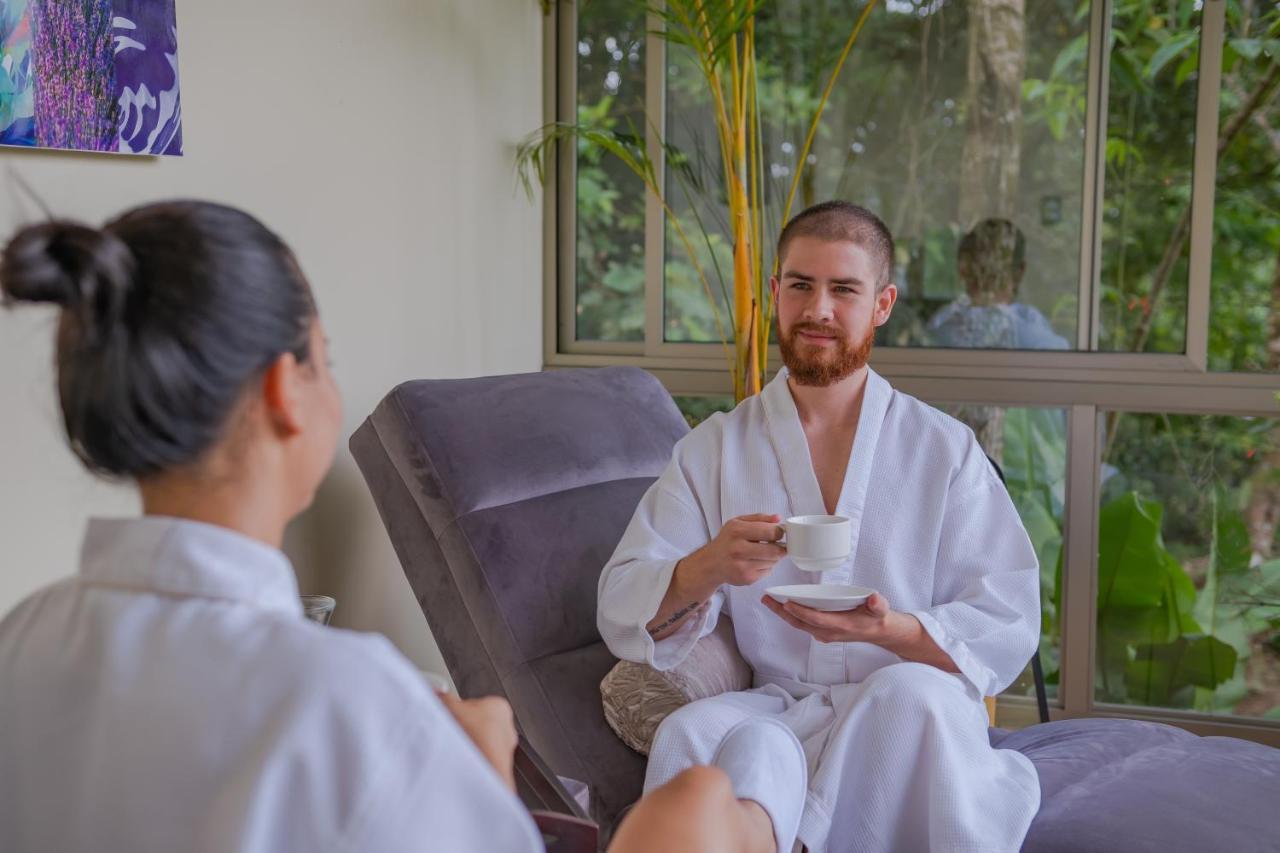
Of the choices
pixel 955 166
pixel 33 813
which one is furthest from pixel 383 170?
pixel 33 813

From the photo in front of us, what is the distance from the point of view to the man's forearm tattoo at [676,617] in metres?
2.01

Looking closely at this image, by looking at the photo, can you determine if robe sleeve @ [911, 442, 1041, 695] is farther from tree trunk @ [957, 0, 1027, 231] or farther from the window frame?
tree trunk @ [957, 0, 1027, 231]

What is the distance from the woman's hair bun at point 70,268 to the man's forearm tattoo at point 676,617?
131 cm

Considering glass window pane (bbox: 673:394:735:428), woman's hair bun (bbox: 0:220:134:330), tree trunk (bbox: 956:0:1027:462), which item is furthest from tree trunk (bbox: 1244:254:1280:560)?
woman's hair bun (bbox: 0:220:134:330)

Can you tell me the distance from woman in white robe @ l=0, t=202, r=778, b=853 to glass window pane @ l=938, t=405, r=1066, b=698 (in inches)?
109

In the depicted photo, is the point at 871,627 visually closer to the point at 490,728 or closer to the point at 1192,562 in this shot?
the point at 490,728

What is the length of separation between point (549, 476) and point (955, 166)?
166 cm

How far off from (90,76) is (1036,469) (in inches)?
99.4

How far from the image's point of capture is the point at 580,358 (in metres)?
3.79

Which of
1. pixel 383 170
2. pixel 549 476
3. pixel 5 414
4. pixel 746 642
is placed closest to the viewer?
pixel 5 414

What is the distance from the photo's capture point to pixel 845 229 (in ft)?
7.20

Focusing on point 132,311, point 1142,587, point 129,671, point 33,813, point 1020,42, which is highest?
point 1020,42

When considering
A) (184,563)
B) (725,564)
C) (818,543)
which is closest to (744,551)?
(725,564)

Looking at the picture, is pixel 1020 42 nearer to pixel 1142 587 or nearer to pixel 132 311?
pixel 1142 587
